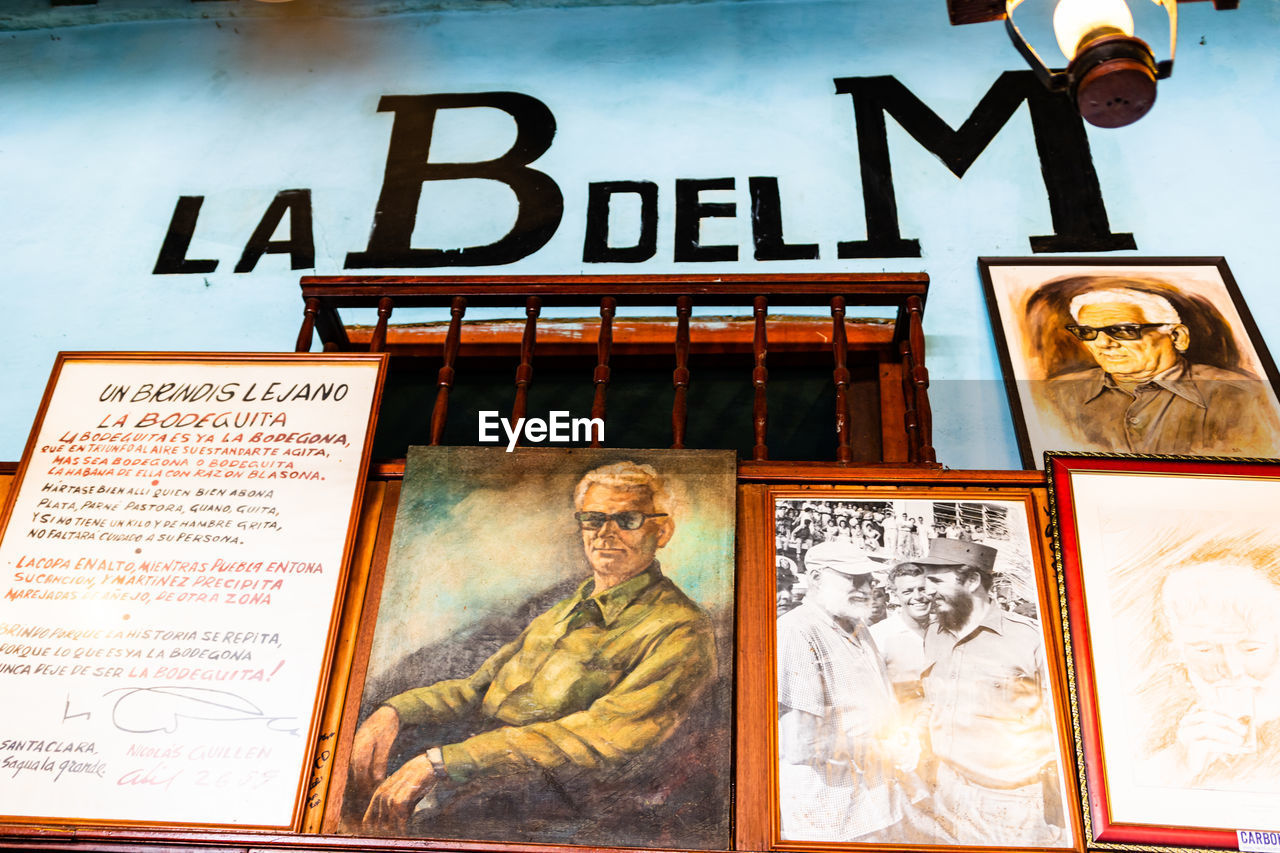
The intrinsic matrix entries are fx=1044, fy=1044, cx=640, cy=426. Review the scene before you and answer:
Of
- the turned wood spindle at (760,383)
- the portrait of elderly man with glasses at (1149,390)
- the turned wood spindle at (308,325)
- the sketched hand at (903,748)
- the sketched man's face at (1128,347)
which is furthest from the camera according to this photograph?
the sketched man's face at (1128,347)

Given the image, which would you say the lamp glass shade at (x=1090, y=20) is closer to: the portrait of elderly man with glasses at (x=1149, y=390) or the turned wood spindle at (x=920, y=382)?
the turned wood spindle at (x=920, y=382)

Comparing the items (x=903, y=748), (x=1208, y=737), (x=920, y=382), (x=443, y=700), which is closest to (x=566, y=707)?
(x=443, y=700)

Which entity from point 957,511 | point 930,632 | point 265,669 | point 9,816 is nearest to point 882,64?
point 957,511

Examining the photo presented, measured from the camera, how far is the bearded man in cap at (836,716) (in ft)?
6.88

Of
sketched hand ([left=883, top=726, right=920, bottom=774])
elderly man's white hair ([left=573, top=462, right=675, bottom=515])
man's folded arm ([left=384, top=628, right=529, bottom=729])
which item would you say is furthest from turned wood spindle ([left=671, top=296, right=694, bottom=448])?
sketched hand ([left=883, top=726, right=920, bottom=774])

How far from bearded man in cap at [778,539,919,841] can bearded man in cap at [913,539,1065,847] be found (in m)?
0.10

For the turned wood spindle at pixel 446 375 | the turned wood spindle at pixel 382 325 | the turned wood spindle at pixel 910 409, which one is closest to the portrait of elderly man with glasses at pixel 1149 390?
the turned wood spindle at pixel 910 409

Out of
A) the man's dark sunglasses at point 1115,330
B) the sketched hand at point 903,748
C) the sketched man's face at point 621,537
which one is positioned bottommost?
the sketched hand at point 903,748

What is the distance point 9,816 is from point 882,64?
3.73m

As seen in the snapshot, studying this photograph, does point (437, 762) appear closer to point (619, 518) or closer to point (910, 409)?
point (619, 518)

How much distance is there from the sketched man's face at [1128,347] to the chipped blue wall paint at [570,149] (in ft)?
1.02

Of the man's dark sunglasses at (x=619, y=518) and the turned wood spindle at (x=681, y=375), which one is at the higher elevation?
the turned wood spindle at (x=681, y=375)

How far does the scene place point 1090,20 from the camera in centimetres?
206

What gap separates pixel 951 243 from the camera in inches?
139
